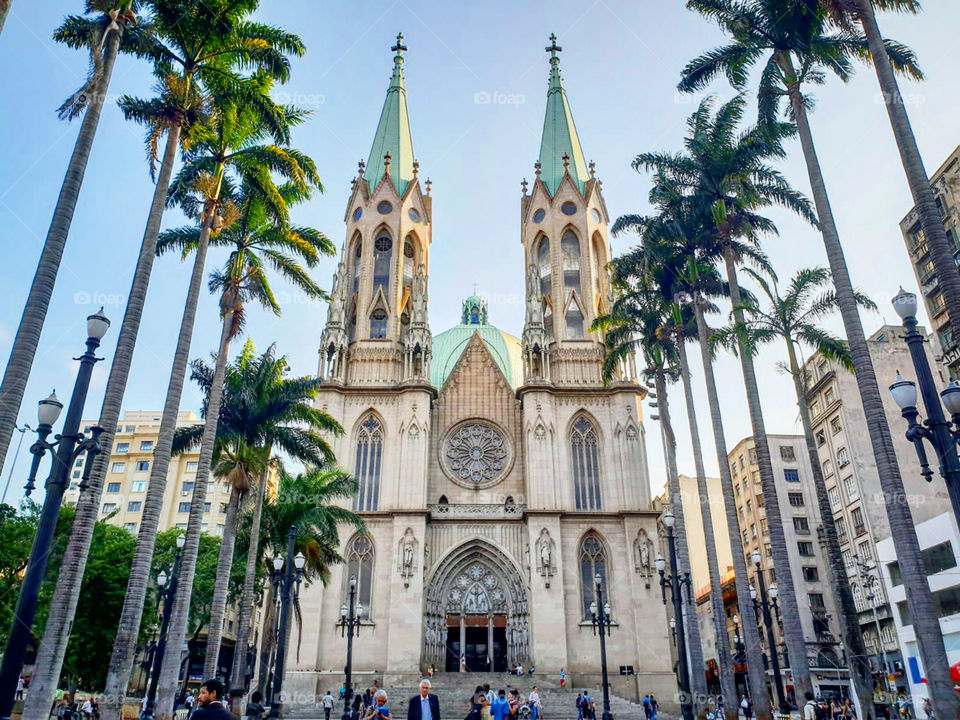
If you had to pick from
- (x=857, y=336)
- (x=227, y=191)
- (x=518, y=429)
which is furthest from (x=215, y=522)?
(x=857, y=336)

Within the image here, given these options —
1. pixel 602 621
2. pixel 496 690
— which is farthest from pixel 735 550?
pixel 496 690

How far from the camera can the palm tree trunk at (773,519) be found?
17359 mm

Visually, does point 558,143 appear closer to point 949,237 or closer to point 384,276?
point 384,276

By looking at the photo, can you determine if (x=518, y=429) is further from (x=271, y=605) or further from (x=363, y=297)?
(x=271, y=605)

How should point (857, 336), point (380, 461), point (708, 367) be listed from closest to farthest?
1. point (857, 336)
2. point (708, 367)
3. point (380, 461)

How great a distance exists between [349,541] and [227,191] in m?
19.9

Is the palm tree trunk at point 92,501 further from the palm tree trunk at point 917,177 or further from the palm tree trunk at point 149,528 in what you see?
the palm tree trunk at point 917,177

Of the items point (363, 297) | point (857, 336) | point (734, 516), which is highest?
point (363, 297)

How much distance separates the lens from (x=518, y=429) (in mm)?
40031

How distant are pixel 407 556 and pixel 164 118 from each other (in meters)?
22.9

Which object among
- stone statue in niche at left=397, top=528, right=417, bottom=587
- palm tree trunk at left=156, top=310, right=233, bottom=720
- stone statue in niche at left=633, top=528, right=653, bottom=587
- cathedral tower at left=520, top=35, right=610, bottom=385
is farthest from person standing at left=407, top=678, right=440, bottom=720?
cathedral tower at left=520, top=35, right=610, bottom=385

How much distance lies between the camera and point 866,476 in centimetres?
4456

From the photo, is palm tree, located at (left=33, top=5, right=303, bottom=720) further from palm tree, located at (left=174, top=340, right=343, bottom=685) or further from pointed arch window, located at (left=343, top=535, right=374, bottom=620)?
pointed arch window, located at (left=343, top=535, right=374, bottom=620)

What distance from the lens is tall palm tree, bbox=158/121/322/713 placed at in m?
19.0
